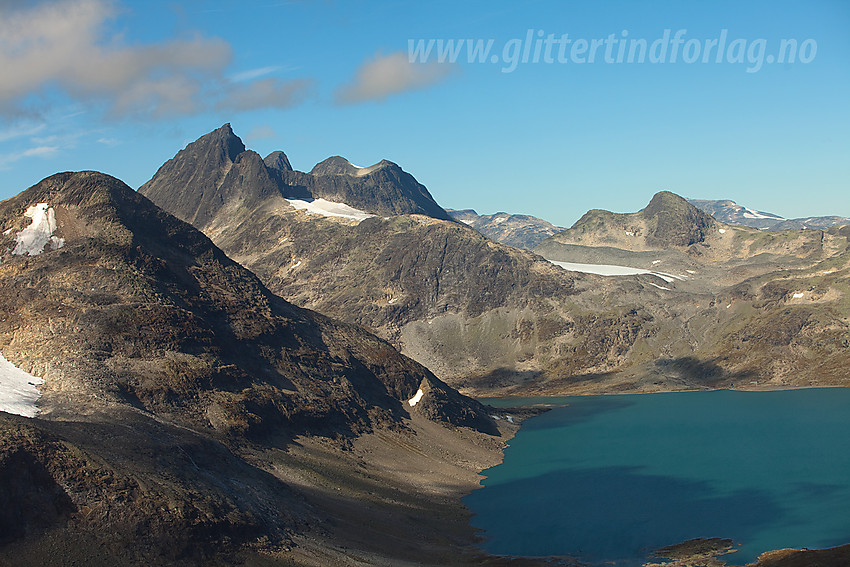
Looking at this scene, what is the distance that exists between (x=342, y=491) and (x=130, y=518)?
38824 mm

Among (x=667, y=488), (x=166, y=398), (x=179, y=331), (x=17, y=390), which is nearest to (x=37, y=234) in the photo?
(x=179, y=331)

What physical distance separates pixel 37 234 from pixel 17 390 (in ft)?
183

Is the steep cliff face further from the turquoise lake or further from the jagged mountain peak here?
the turquoise lake

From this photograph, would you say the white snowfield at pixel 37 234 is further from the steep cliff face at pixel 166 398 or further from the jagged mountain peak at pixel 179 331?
the jagged mountain peak at pixel 179 331

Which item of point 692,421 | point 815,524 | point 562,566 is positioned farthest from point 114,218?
point 692,421

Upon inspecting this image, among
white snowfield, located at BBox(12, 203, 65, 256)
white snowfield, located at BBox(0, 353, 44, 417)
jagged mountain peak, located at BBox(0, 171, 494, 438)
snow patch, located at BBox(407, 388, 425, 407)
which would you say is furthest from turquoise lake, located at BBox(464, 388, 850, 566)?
white snowfield, located at BBox(12, 203, 65, 256)

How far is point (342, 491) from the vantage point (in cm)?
10212

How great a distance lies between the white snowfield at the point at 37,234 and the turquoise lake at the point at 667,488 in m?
88.6

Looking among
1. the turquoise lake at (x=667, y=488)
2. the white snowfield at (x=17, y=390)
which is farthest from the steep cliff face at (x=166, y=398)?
the turquoise lake at (x=667, y=488)

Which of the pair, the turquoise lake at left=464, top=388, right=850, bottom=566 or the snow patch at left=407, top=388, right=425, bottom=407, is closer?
the turquoise lake at left=464, top=388, right=850, bottom=566

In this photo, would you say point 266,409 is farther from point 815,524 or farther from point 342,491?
point 815,524

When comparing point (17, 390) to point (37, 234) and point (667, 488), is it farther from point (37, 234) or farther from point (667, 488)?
point (667, 488)

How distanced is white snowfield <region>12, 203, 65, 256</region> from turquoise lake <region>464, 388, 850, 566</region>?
8861 cm

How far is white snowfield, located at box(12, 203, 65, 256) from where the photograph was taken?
5438 inches
